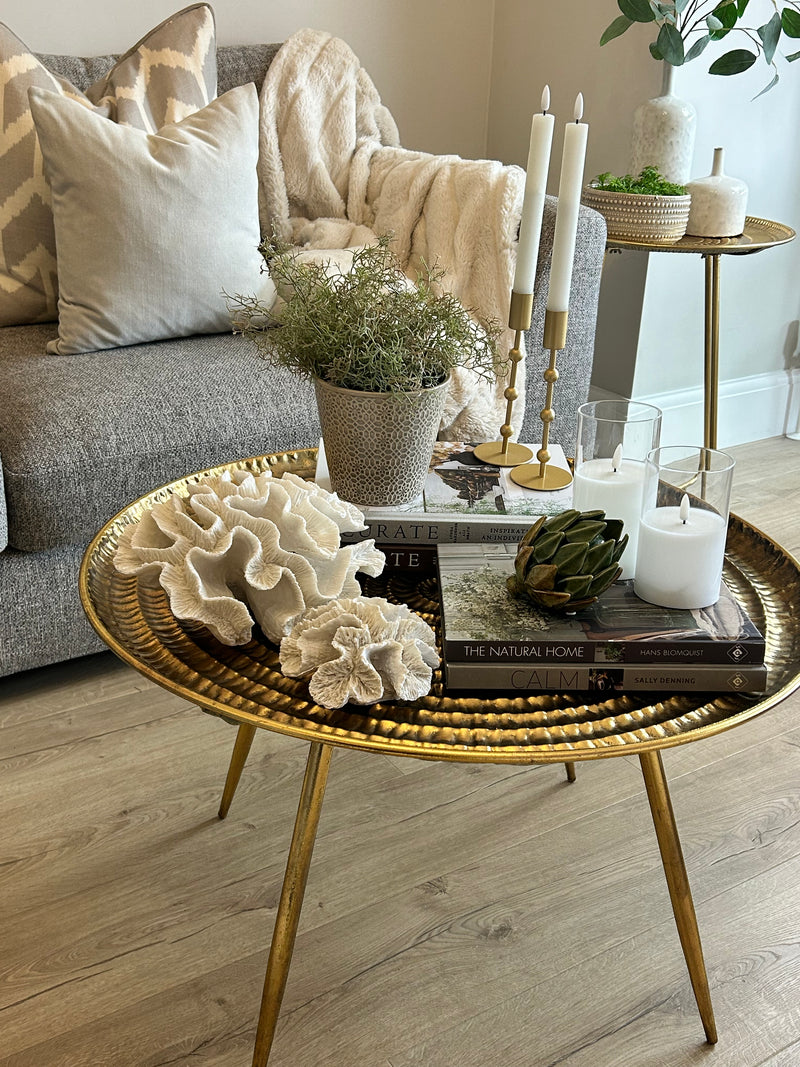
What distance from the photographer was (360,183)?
2.19 meters

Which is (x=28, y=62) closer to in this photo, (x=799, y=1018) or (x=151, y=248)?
(x=151, y=248)

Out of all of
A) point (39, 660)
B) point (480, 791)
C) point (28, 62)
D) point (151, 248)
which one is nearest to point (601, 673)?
point (480, 791)

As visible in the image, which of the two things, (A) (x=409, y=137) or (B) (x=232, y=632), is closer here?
(B) (x=232, y=632)

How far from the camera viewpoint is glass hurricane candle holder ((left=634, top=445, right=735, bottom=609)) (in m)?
0.87

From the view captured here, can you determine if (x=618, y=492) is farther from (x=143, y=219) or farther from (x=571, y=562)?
(x=143, y=219)

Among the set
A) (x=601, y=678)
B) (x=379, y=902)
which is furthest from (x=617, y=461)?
(x=379, y=902)

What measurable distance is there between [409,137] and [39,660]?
1904 millimetres

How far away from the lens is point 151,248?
1.70 meters

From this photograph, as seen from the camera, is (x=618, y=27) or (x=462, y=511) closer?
(x=462, y=511)

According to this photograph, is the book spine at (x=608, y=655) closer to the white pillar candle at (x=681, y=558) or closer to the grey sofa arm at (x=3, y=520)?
the white pillar candle at (x=681, y=558)

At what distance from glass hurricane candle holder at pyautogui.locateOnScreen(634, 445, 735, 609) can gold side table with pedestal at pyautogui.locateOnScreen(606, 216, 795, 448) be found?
47.8 inches

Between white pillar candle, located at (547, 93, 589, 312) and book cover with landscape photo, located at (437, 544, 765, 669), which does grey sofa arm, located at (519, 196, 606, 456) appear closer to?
white pillar candle, located at (547, 93, 589, 312)

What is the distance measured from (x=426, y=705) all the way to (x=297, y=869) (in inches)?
8.9

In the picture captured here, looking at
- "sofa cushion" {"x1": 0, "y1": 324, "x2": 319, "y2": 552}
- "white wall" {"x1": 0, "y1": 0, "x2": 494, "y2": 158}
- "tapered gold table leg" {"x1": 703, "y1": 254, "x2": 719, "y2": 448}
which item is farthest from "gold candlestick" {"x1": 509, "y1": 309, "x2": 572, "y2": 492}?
"white wall" {"x1": 0, "y1": 0, "x2": 494, "y2": 158}
